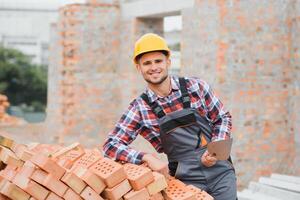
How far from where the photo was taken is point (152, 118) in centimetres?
394

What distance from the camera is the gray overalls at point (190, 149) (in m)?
3.87

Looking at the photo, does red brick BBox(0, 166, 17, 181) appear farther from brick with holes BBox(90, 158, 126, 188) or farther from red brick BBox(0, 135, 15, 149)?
brick with holes BBox(90, 158, 126, 188)

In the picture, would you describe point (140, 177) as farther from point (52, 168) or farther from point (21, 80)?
point (21, 80)

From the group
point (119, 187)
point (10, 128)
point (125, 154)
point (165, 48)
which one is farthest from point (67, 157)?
point (10, 128)

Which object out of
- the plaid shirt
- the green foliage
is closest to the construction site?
the plaid shirt

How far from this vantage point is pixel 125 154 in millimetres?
3883

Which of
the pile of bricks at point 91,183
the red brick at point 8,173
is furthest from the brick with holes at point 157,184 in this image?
the red brick at point 8,173

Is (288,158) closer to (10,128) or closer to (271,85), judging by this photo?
(271,85)

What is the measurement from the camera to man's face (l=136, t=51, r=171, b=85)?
3889 millimetres

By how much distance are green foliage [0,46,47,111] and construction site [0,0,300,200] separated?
54.9 ft

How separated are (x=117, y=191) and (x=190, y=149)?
639 mm

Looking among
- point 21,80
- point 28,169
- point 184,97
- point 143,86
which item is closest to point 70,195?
point 28,169

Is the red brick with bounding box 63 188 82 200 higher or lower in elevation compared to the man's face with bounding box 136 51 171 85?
lower

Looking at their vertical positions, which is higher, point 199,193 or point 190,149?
point 190,149
